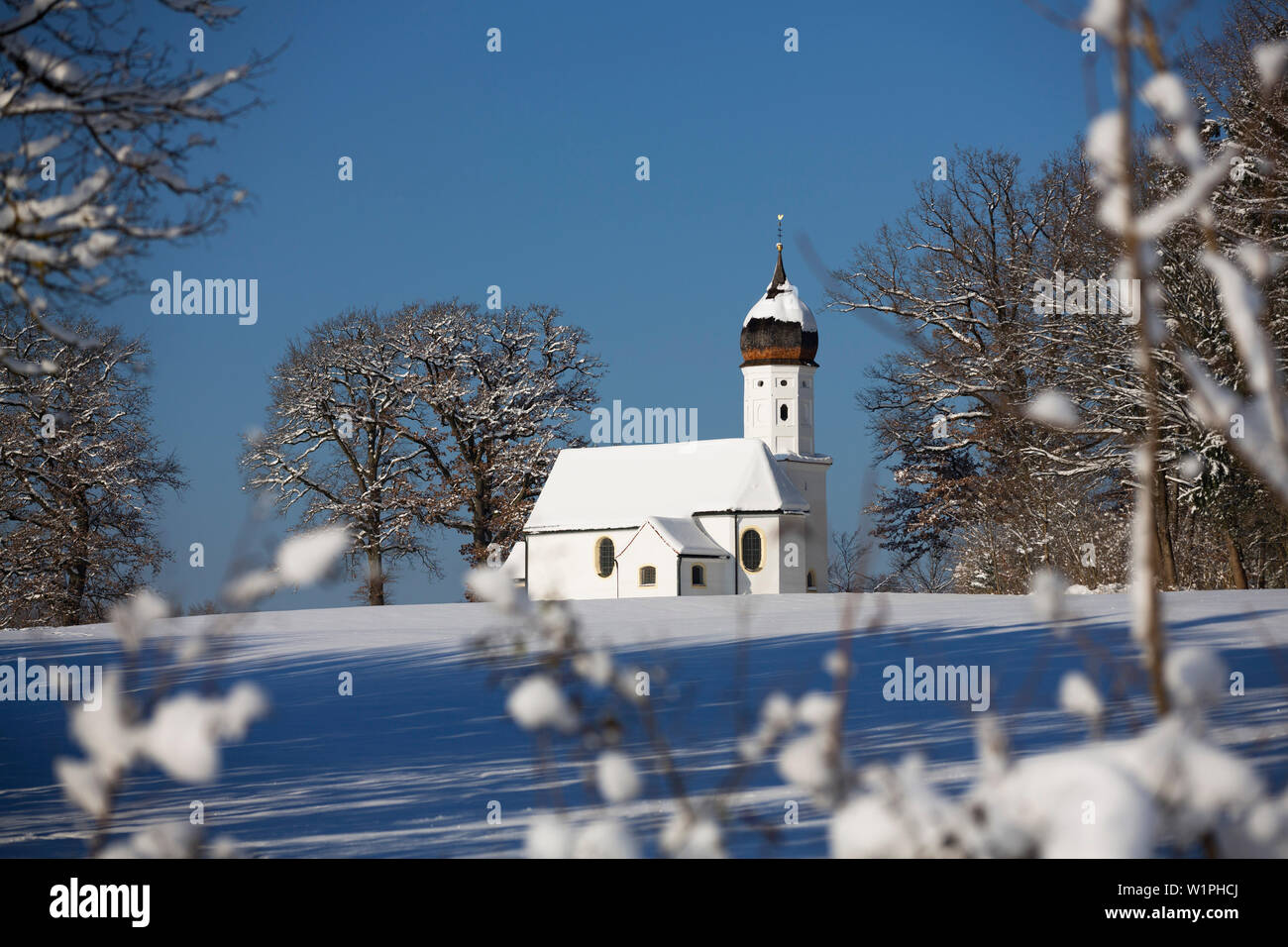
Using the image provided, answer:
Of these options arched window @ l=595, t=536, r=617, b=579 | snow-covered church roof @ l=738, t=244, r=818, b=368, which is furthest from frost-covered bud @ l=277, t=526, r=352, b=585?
snow-covered church roof @ l=738, t=244, r=818, b=368

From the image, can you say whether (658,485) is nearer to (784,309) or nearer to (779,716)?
(784,309)

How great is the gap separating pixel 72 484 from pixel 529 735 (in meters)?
21.6

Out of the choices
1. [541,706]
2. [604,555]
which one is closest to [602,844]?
[541,706]

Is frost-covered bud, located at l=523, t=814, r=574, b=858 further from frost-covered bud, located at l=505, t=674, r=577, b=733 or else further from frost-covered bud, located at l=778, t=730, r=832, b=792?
frost-covered bud, located at l=778, t=730, r=832, b=792

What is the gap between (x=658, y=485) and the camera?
148ft

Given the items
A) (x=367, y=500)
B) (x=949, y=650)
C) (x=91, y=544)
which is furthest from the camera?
(x=367, y=500)

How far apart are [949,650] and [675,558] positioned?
29.0m

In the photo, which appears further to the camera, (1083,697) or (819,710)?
(1083,697)

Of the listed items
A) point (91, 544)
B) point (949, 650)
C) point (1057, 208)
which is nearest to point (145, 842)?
point (949, 650)

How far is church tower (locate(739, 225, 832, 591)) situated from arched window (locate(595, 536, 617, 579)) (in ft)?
26.3

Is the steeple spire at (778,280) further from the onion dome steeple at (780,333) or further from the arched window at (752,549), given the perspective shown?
the arched window at (752,549)

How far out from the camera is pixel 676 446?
151 feet

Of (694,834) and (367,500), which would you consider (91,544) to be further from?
(694,834)
